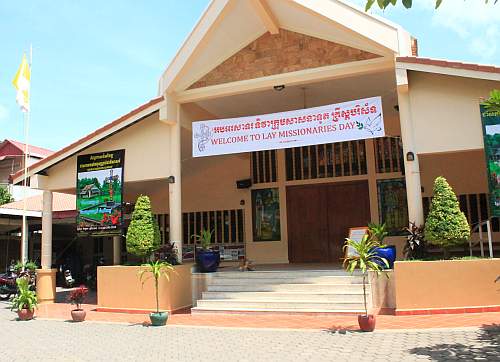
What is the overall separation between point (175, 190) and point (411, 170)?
208 inches

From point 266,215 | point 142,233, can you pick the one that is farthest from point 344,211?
point 142,233

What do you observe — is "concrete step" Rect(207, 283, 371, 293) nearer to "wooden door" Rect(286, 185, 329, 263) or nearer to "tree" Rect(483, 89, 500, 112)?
"tree" Rect(483, 89, 500, 112)

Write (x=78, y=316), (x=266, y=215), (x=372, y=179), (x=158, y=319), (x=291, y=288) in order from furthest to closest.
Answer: (x=266, y=215) → (x=372, y=179) → (x=291, y=288) → (x=78, y=316) → (x=158, y=319)

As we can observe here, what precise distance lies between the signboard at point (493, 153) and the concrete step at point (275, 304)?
10.2 ft

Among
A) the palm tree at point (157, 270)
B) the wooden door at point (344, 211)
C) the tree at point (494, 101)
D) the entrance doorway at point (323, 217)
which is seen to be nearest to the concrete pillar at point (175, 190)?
the palm tree at point (157, 270)

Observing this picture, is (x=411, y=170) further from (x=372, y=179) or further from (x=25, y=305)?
(x=25, y=305)

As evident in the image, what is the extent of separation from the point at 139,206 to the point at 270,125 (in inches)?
136

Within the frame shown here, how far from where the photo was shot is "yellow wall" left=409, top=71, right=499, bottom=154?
9133mm

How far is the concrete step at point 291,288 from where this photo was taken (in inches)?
365

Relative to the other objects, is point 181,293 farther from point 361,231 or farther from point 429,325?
point 429,325

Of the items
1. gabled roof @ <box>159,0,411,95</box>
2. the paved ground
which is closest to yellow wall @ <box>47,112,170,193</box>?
gabled roof @ <box>159,0,411,95</box>

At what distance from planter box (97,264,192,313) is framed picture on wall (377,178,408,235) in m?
5.93

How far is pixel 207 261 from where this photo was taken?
10.7 m

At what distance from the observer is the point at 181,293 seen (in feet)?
34.3
